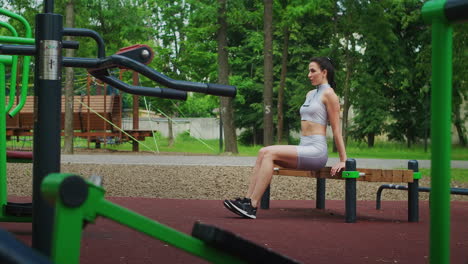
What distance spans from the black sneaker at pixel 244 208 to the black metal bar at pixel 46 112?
3.77 meters

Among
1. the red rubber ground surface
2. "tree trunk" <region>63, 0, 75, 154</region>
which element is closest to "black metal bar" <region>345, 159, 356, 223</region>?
the red rubber ground surface

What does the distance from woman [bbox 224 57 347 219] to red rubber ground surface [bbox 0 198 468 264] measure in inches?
7.1

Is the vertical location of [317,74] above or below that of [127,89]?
above

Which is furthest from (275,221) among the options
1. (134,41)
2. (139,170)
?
(134,41)

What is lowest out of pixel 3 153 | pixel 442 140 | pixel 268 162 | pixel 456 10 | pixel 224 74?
pixel 268 162

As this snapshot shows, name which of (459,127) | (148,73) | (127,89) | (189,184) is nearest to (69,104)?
(189,184)

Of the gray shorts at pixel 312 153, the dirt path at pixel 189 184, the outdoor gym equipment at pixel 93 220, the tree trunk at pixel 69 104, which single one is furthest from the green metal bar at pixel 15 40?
the tree trunk at pixel 69 104

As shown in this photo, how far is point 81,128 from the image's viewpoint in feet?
77.9

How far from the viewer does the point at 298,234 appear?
512 cm

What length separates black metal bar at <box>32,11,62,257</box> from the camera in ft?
7.92

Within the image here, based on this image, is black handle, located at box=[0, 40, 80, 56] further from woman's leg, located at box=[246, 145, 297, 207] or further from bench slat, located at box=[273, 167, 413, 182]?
bench slat, located at box=[273, 167, 413, 182]

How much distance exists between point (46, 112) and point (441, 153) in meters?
1.32

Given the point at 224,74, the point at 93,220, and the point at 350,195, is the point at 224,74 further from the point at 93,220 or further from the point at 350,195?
the point at 93,220

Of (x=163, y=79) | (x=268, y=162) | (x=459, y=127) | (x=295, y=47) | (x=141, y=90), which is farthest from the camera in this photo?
(x=295, y=47)
